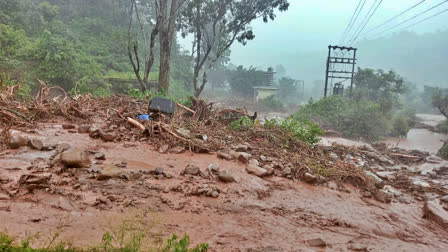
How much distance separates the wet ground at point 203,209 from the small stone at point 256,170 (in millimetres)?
97

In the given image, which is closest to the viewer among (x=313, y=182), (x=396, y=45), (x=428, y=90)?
(x=313, y=182)

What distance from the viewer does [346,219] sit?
10.7 feet

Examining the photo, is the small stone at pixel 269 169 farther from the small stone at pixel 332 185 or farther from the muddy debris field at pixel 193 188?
the small stone at pixel 332 185

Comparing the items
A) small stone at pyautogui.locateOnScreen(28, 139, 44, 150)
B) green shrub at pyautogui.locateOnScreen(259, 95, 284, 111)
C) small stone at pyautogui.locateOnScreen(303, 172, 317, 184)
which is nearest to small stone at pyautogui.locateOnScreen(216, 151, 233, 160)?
small stone at pyautogui.locateOnScreen(303, 172, 317, 184)

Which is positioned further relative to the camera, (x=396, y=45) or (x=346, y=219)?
(x=396, y=45)

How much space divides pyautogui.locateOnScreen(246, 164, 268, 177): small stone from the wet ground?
0.32 ft

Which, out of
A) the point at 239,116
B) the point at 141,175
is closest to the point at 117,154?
the point at 141,175

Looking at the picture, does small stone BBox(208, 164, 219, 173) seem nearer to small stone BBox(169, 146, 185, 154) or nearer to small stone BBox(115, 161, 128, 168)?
small stone BBox(169, 146, 185, 154)

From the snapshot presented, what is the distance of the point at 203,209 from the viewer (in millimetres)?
2900

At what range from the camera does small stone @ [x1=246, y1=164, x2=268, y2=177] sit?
13.8 feet

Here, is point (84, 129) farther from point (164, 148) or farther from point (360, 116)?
point (360, 116)

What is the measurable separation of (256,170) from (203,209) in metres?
1.53

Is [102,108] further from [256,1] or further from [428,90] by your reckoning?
[428,90]

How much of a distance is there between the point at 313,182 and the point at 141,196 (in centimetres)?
→ 270
